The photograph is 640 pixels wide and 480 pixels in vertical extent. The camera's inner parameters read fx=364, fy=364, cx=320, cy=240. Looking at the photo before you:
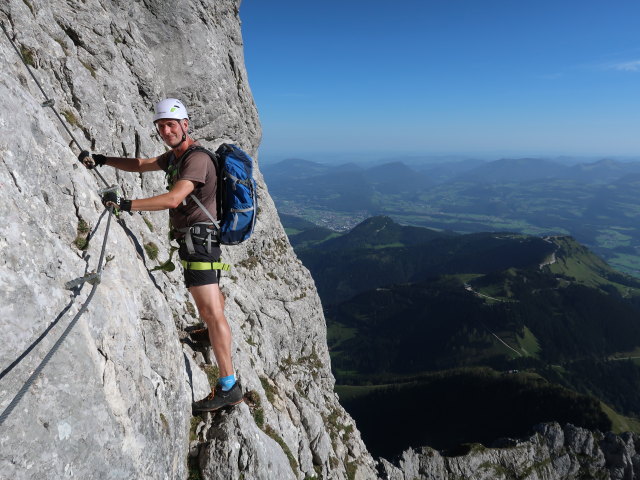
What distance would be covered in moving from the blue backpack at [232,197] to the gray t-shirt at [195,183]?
0.20 m

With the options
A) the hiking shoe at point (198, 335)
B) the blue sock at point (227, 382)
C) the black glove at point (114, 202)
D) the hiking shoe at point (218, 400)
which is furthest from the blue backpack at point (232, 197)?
the hiking shoe at point (198, 335)

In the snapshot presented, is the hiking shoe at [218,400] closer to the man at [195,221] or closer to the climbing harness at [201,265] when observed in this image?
the man at [195,221]

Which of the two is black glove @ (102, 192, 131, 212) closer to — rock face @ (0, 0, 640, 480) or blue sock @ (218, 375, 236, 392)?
rock face @ (0, 0, 640, 480)

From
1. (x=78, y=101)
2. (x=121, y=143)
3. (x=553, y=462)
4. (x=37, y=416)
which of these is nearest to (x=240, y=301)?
(x=121, y=143)

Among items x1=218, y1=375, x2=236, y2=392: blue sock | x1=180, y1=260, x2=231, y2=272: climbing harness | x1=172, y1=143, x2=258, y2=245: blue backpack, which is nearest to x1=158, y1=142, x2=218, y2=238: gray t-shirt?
x1=172, y1=143, x2=258, y2=245: blue backpack

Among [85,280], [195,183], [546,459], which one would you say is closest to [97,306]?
[85,280]

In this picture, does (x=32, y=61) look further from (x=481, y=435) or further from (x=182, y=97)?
(x=481, y=435)

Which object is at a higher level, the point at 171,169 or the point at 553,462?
the point at 171,169

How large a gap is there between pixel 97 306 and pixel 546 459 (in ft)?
448

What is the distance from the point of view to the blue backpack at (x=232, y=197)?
9859 millimetres

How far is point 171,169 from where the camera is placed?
33.6 ft

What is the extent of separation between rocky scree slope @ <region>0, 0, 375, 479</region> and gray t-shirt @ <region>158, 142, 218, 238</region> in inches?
73.5

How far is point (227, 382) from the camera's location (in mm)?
11008

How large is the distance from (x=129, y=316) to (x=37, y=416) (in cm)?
315
